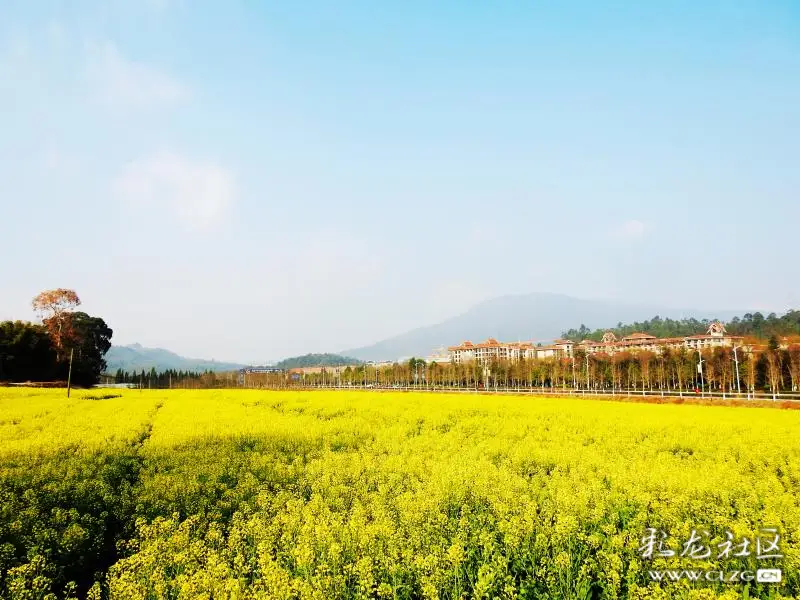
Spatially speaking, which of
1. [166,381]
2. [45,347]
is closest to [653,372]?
[45,347]

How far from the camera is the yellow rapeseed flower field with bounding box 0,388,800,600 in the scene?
7.07 metres

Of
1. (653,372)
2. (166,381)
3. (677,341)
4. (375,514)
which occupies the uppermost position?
(677,341)

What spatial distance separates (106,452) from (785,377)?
97234 mm

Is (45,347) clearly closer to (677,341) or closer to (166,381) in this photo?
(166,381)

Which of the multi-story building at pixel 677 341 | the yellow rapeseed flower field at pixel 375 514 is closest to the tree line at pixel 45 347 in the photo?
the yellow rapeseed flower field at pixel 375 514

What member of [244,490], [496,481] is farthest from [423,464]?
[244,490]

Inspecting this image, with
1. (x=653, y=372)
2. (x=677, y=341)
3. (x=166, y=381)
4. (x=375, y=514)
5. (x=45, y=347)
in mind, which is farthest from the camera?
(x=166, y=381)

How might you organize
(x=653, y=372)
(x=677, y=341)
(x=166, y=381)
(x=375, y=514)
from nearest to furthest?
1. (x=375, y=514)
2. (x=653, y=372)
3. (x=677, y=341)
4. (x=166, y=381)

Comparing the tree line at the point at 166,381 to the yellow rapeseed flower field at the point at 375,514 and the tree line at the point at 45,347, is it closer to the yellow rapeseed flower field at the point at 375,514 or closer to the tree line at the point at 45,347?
the tree line at the point at 45,347

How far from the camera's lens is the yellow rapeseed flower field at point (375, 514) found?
23.2 feet

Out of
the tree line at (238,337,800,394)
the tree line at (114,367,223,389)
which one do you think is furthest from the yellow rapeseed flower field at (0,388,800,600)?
the tree line at (114,367,223,389)

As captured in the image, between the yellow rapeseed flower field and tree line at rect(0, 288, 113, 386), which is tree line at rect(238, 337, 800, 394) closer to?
the yellow rapeseed flower field

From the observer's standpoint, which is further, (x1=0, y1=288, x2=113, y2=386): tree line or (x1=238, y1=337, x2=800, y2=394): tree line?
(x1=238, y1=337, x2=800, y2=394): tree line

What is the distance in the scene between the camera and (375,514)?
9258 millimetres
